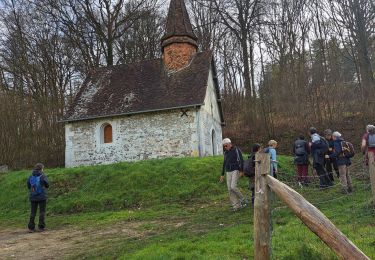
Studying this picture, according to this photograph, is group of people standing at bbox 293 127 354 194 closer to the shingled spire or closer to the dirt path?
the dirt path

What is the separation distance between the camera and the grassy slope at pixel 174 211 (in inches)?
263

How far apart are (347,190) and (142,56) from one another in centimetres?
2759

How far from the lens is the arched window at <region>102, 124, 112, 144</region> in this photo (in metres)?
24.0

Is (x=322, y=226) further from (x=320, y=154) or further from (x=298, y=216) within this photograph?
(x=320, y=154)

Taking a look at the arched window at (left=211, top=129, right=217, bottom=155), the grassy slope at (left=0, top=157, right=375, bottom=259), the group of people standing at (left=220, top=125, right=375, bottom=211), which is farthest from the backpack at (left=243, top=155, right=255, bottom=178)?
the arched window at (left=211, top=129, right=217, bottom=155)

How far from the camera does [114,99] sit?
2434cm

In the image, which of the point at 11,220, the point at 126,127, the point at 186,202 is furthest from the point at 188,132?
the point at 11,220

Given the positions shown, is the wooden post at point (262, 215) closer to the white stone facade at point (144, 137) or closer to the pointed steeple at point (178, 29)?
the white stone facade at point (144, 137)

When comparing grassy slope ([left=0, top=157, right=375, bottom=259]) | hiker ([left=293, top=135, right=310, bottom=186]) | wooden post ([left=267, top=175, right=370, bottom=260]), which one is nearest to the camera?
wooden post ([left=267, top=175, right=370, bottom=260])

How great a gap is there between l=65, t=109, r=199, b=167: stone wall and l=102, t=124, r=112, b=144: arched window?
0.79ft

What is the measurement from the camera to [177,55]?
2536cm

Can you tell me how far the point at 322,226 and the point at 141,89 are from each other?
21321mm

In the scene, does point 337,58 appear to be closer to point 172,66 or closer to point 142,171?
point 172,66

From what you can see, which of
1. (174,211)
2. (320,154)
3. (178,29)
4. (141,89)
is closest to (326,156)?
(320,154)
